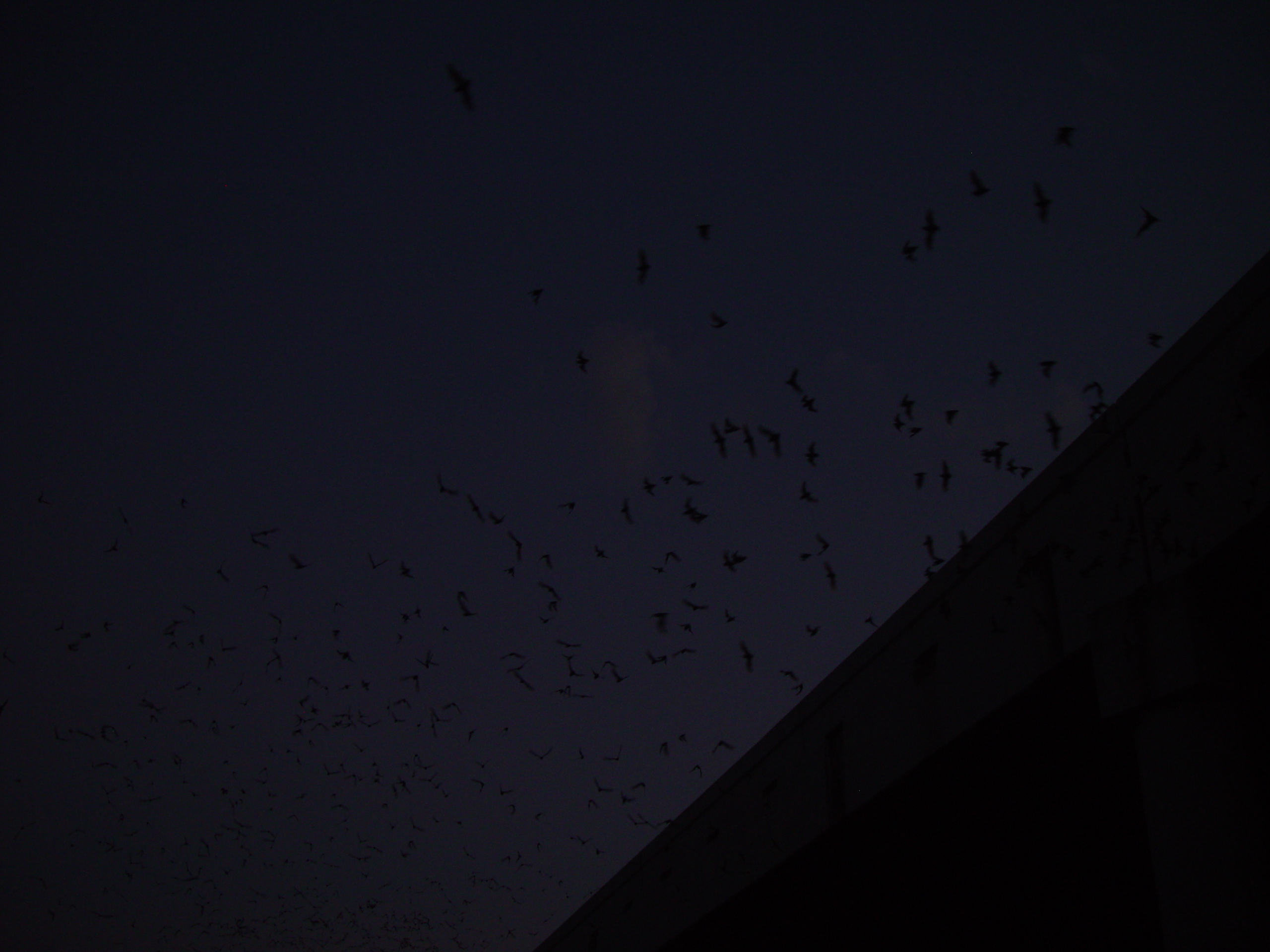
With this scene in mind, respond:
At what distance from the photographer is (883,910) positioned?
1120cm

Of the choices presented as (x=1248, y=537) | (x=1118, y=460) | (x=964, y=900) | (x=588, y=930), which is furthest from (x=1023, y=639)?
(x=588, y=930)

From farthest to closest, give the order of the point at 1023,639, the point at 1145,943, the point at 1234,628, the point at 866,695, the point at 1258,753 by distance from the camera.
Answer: the point at 866,695 < the point at 1023,639 < the point at 1145,943 < the point at 1258,753 < the point at 1234,628

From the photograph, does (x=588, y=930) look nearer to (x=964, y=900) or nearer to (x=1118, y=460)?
(x=964, y=900)

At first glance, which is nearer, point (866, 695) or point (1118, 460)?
point (1118, 460)

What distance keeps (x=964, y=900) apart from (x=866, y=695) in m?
6.01

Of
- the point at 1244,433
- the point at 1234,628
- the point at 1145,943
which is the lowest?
the point at 1145,943

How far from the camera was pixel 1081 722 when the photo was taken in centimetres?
763

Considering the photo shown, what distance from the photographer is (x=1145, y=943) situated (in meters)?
9.67

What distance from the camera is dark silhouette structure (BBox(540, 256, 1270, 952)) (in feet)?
21.6

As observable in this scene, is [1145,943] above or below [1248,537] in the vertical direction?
below

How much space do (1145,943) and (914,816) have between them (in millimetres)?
3331

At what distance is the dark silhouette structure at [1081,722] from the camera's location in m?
6.57

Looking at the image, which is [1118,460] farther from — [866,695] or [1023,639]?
[866,695]

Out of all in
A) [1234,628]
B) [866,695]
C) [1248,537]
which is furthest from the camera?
[866,695]
